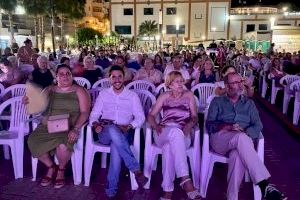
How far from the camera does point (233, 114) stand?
3.49 meters

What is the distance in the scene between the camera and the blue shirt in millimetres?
3436

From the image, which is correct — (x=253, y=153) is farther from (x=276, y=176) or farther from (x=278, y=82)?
(x=278, y=82)

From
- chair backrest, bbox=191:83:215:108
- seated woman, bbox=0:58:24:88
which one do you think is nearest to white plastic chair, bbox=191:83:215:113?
chair backrest, bbox=191:83:215:108

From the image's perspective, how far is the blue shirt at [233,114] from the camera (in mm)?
3436

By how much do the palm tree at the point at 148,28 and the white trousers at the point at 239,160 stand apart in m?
40.6

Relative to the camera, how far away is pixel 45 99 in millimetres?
3789

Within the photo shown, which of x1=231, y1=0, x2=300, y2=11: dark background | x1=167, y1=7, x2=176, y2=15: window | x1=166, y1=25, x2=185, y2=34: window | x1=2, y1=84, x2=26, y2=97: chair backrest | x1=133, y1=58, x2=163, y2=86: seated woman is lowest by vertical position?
x1=2, y1=84, x2=26, y2=97: chair backrest

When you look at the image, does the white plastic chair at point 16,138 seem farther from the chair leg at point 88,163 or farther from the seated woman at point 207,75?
the seated woman at point 207,75

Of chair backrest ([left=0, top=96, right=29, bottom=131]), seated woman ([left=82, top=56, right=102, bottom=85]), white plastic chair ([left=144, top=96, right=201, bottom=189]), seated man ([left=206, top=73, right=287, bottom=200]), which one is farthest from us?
seated woman ([left=82, top=56, right=102, bottom=85])

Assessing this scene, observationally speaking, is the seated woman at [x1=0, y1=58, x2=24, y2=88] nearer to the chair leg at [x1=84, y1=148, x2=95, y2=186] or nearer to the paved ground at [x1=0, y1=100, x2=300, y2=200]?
the paved ground at [x1=0, y1=100, x2=300, y2=200]

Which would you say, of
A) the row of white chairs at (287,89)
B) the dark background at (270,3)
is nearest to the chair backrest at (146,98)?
the row of white chairs at (287,89)

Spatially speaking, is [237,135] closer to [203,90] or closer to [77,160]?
[77,160]

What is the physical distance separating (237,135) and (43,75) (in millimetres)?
3455

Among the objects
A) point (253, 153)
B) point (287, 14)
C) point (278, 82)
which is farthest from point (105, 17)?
point (253, 153)
